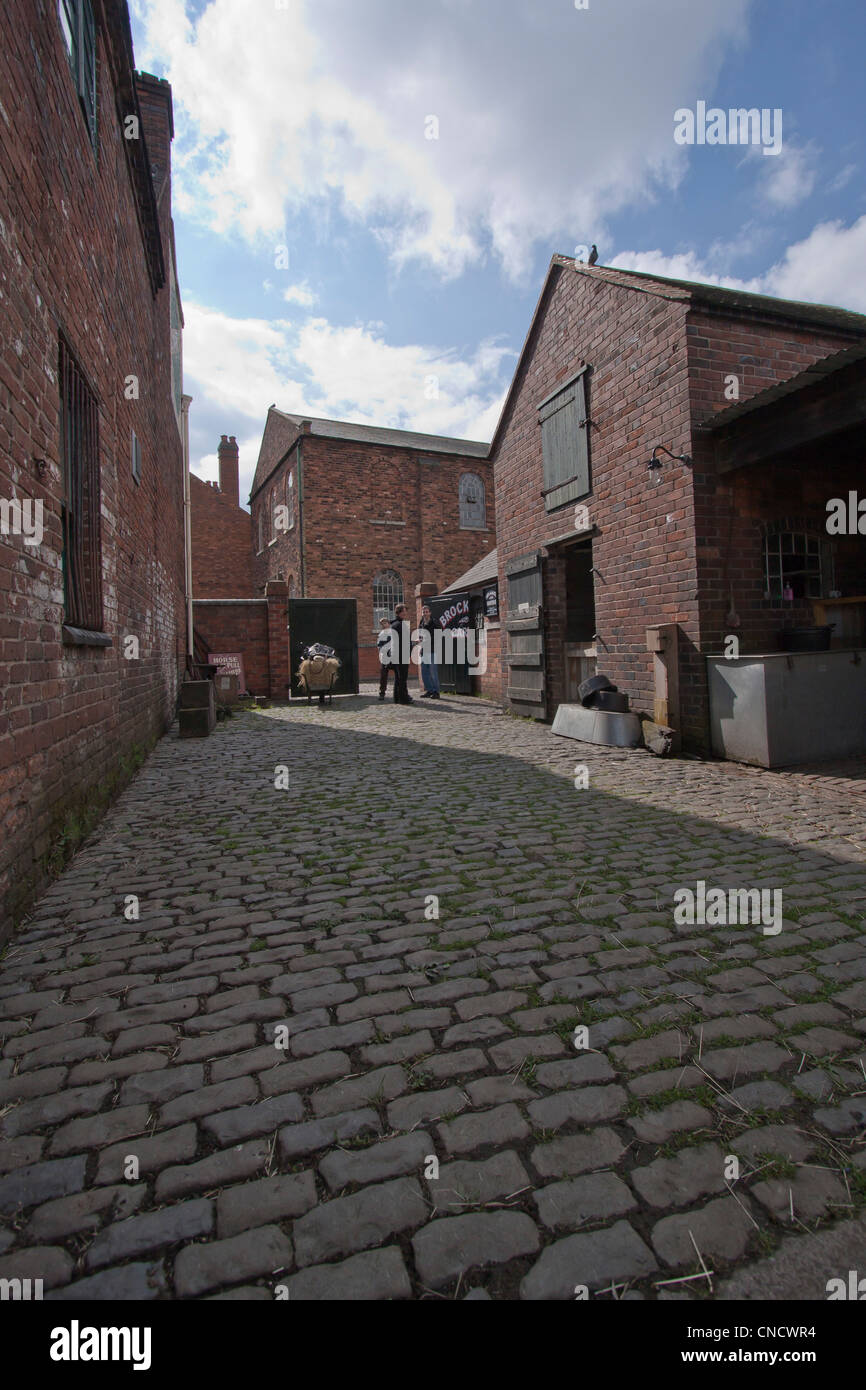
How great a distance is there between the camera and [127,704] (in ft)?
19.6

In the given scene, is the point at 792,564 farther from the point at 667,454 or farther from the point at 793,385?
the point at 793,385

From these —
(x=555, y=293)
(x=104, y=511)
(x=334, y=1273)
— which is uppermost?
(x=555, y=293)

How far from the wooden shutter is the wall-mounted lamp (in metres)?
1.50

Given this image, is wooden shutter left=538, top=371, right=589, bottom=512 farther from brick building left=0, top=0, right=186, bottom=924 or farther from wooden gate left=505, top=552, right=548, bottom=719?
brick building left=0, top=0, right=186, bottom=924

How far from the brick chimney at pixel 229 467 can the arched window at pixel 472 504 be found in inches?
451

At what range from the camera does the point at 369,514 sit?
2380cm

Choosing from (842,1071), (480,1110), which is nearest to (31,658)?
(480,1110)

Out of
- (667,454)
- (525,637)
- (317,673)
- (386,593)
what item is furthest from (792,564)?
(386,593)

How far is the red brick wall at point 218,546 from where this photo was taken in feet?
94.3

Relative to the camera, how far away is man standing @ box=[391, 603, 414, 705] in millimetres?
12445

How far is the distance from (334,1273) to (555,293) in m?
10.9

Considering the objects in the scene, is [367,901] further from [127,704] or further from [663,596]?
[663,596]
